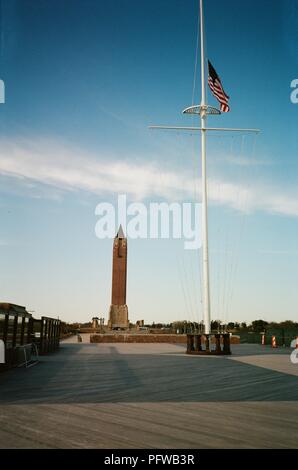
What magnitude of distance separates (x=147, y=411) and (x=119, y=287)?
64.7 m

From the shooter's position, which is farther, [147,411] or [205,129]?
[205,129]

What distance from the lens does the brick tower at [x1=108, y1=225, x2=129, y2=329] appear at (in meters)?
66.8

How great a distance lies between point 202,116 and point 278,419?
19.0 m

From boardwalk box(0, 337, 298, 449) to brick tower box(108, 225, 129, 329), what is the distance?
2232 inches

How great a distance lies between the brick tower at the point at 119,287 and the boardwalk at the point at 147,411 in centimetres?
5668

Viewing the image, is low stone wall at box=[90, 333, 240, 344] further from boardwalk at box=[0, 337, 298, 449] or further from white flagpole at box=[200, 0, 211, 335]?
boardwalk at box=[0, 337, 298, 449]

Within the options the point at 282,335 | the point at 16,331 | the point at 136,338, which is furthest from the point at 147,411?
the point at 136,338

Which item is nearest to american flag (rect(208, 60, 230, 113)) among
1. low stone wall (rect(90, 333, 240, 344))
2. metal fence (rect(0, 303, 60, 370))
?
metal fence (rect(0, 303, 60, 370))

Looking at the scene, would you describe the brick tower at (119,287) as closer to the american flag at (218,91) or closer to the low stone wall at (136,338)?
the low stone wall at (136,338)

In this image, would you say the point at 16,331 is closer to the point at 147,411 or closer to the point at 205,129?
the point at 147,411

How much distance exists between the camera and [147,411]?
20.5 ft

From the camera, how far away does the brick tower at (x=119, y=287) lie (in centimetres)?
6681
